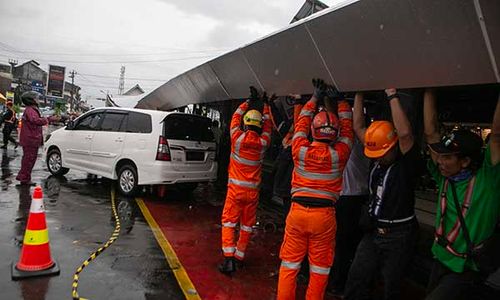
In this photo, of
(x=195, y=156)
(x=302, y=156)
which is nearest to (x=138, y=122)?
(x=195, y=156)

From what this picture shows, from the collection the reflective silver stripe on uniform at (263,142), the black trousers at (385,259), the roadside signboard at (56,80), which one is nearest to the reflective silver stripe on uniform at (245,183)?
the reflective silver stripe on uniform at (263,142)

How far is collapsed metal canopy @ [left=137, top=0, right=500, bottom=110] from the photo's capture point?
2305 millimetres

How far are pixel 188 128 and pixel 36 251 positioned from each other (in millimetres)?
4249

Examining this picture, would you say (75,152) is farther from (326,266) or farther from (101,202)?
(326,266)

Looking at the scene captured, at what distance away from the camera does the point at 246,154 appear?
4516mm

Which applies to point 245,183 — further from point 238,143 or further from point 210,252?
point 210,252

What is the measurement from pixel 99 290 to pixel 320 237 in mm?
2194

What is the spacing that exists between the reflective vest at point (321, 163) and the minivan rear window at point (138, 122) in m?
4.77

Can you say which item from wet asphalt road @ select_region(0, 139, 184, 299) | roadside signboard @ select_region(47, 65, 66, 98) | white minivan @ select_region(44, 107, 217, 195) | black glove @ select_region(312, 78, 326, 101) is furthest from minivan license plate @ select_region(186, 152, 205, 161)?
roadside signboard @ select_region(47, 65, 66, 98)

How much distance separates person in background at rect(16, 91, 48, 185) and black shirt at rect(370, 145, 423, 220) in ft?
23.3

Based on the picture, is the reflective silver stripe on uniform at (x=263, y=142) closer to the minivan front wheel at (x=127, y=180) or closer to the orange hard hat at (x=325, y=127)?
the orange hard hat at (x=325, y=127)

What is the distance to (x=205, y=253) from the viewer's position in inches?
199

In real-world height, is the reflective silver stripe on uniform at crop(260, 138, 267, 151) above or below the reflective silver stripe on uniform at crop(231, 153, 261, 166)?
above

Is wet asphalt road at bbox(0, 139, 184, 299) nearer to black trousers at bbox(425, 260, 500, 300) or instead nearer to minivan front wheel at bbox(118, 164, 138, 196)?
minivan front wheel at bbox(118, 164, 138, 196)
